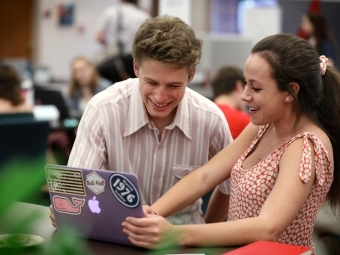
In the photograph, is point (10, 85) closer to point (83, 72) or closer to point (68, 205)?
point (83, 72)

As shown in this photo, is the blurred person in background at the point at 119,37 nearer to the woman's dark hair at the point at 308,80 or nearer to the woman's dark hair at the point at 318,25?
the woman's dark hair at the point at 318,25

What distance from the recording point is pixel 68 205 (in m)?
1.64

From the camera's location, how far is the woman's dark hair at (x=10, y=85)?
478 cm

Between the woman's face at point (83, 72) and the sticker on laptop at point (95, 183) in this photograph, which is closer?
the sticker on laptop at point (95, 183)

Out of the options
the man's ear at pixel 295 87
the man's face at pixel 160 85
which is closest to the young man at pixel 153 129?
the man's face at pixel 160 85

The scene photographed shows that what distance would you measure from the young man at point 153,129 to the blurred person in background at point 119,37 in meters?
3.60

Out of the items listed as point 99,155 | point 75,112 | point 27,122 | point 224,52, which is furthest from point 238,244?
point 224,52

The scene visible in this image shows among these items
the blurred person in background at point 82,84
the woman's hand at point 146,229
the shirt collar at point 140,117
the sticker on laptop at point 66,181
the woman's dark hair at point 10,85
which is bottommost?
the blurred person in background at point 82,84

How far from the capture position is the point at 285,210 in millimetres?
1617

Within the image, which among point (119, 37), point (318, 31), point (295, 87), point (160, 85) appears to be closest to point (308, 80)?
point (295, 87)

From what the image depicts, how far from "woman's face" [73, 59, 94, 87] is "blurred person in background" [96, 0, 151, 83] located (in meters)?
0.30

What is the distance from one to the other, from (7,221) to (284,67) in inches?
46.8

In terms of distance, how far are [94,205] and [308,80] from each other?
28.2 inches

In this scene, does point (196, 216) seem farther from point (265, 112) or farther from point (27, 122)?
point (27, 122)
